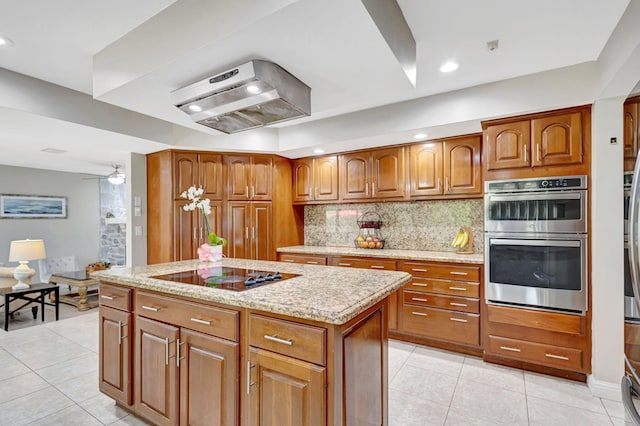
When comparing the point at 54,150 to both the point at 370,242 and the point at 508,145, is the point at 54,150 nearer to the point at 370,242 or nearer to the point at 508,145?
the point at 370,242

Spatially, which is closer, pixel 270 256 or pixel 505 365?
pixel 505 365

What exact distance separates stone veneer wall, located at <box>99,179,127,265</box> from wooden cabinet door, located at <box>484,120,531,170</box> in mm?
6662

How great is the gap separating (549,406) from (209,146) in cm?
409

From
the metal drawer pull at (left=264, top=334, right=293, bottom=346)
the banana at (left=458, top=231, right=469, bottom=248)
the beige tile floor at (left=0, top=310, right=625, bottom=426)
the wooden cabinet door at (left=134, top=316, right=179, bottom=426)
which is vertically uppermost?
the banana at (left=458, top=231, right=469, bottom=248)

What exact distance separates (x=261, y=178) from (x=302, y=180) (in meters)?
0.58

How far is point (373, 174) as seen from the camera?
385 cm

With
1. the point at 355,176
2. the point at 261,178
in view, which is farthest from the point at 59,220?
the point at 355,176

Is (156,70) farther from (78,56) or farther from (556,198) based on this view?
(556,198)

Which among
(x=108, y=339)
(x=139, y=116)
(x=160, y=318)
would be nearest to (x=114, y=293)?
(x=108, y=339)

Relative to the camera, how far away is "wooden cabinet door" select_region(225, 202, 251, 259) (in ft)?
13.6

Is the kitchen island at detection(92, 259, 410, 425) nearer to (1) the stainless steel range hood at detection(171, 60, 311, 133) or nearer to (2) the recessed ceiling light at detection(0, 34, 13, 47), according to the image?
(1) the stainless steel range hood at detection(171, 60, 311, 133)

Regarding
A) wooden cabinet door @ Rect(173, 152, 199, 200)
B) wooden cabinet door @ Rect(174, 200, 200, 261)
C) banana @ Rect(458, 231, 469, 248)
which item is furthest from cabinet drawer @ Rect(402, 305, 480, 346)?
wooden cabinet door @ Rect(173, 152, 199, 200)

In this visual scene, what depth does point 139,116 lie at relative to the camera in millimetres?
3438

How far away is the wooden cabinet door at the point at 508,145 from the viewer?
271cm
